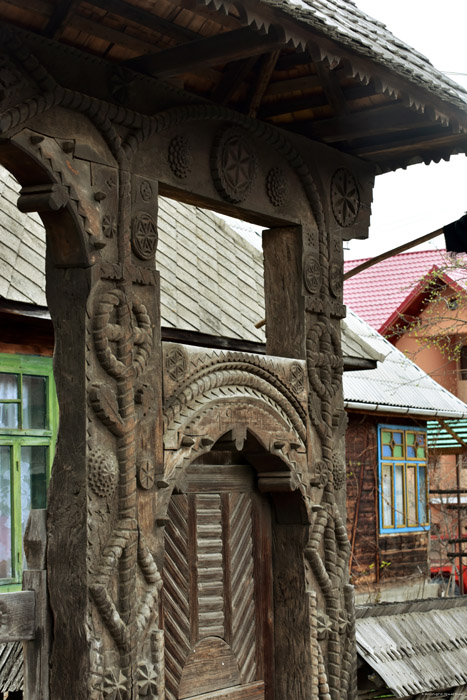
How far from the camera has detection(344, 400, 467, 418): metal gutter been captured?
1359 centimetres

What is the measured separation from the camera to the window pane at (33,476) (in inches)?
372

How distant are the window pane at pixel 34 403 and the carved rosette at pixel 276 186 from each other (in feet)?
14.3

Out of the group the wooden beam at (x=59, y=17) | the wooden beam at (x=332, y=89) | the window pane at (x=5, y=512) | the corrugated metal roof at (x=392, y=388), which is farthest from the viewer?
the corrugated metal roof at (x=392, y=388)

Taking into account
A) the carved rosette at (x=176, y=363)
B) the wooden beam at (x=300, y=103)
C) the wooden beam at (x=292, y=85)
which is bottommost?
the carved rosette at (x=176, y=363)

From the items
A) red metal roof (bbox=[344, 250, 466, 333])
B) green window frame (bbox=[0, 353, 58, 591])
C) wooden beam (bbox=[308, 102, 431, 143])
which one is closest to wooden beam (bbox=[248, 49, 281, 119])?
wooden beam (bbox=[308, 102, 431, 143])

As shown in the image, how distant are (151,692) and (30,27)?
296 centimetres

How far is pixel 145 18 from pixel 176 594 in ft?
9.32

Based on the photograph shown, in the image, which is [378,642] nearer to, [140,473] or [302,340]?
[302,340]

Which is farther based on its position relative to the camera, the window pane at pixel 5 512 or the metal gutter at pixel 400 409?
the metal gutter at pixel 400 409

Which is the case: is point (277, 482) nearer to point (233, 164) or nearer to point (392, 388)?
point (233, 164)

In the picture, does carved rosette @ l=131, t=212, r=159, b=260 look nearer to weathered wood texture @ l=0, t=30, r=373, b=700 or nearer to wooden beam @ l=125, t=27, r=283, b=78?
weathered wood texture @ l=0, t=30, r=373, b=700

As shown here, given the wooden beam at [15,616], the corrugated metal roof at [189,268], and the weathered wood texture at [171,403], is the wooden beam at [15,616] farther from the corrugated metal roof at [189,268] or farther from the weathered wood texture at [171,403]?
the corrugated metal roof at [189,268]

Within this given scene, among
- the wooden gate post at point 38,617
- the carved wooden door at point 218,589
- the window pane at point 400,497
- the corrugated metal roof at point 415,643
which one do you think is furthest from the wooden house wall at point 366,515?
the wooden gate post at point 38,617

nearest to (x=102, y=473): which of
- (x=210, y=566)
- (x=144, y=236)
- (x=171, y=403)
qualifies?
(x=171, y=403)
